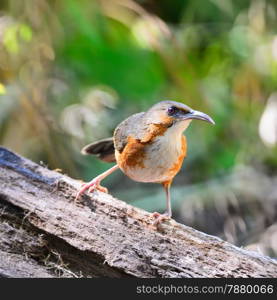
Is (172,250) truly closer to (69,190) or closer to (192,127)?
(69,190)

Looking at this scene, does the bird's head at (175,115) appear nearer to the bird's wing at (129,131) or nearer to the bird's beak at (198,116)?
the bird's beak at (198,116)

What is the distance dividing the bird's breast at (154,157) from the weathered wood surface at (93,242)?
300 millimetres

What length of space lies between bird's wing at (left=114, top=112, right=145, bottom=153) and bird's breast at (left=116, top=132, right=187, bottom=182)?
2.3 inches

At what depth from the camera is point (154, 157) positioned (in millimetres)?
4016

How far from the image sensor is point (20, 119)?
698cm

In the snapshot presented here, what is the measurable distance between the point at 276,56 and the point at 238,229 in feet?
8.57

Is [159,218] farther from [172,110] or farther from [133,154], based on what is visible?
[172,110]

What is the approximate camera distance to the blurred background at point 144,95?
6668mm

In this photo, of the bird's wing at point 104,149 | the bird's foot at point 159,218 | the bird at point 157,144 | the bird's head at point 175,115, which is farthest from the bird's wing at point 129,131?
the bird's foot at point 159,218

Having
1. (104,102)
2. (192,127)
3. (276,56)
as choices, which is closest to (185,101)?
(192,127)

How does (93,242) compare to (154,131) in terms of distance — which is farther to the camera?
(154,131)

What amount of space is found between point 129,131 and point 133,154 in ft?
0.80

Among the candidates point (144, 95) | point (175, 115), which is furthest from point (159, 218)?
point (144, 95)

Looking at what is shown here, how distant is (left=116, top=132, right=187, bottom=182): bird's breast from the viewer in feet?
13.2
